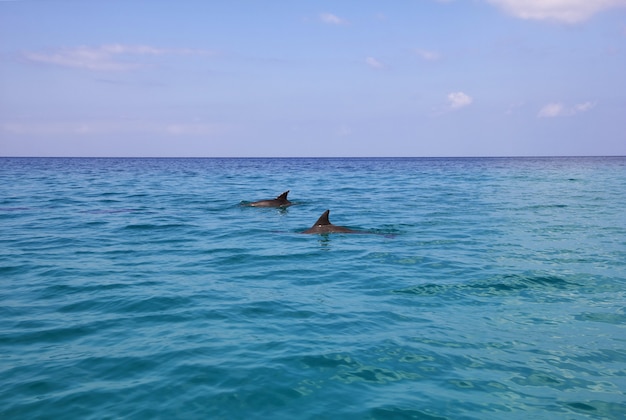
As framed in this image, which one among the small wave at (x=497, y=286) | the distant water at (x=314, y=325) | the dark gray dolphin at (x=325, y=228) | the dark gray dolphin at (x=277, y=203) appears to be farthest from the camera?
the dark gray dolphin at (x=277, y=203)

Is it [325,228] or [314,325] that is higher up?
[325,228]

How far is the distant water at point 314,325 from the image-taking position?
6.10m

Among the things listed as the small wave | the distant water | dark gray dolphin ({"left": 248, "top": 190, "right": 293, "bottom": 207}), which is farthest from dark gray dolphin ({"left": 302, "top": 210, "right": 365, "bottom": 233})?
dark gray dolphin ({"left": 248, "top": 190, "right": 293, "bottom": 207})

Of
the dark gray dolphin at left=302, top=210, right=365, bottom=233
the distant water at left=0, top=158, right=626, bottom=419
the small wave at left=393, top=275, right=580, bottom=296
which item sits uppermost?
the dark gray dolphin at left=302, top=210, right=365, bottom=233

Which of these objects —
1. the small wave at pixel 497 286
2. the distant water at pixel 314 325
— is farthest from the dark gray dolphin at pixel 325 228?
the small wave at pixel 497 286

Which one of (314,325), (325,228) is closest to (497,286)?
(314,325)

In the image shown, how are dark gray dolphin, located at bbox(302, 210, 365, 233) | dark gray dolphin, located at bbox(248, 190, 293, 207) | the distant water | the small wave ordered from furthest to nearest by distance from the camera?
dark gray dolphin, located at bbox(248, 190, 293, 207), dark gray dolphin, located at bbox(302, 210, 365, 233), the small wave, the distant water

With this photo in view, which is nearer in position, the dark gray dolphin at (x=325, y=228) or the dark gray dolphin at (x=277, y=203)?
the dark gray dolphin at (x=325, y=228)

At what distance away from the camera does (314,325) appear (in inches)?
337

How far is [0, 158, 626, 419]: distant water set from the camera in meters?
6.10

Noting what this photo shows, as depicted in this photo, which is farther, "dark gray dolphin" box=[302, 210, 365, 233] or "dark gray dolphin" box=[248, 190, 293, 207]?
"dark gray dolphin" box=[248, 190, 293, 207]

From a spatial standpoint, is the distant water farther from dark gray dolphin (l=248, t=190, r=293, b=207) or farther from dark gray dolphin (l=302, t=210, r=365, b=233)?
dark gray dolphin (l=248, t=190, r=293, b=207)

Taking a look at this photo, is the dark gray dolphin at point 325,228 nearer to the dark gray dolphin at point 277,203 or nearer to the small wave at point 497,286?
the small wave at point 497,286

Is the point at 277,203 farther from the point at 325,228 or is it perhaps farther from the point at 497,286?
the point at 497,286
